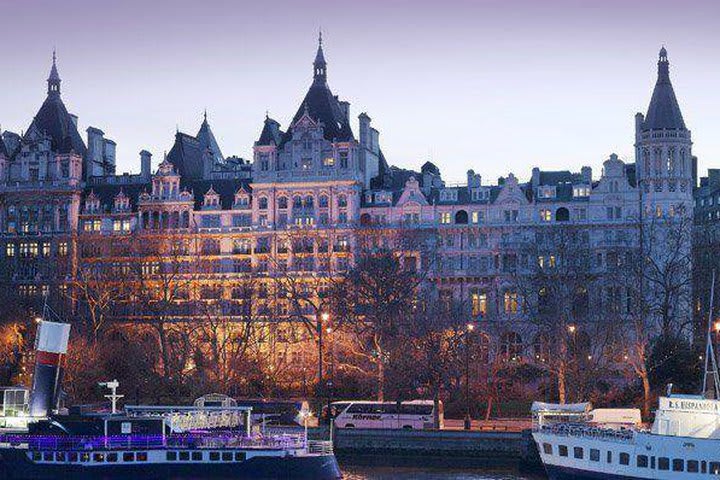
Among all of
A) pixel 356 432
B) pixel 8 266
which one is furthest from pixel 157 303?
pixel 356 432

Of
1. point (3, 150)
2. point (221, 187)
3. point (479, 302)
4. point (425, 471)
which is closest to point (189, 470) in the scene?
point (425, 471)

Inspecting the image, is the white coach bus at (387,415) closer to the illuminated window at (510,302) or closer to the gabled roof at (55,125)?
the illuminated window at (510,302)

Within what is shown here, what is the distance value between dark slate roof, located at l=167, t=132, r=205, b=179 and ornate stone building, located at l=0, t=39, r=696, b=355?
19 centimetres

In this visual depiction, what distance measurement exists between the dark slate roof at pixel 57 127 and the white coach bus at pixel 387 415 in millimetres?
61391

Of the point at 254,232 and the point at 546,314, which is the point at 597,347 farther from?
the point at 254,232

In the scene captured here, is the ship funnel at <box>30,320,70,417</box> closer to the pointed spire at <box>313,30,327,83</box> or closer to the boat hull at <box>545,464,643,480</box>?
the boat hull at <box>545,464,643,480</box>

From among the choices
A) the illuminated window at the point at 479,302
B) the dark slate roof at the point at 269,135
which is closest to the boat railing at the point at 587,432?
the illuminated window at the point at 479,302

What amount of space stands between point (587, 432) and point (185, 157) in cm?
7715

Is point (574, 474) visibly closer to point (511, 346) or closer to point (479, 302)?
point (511, 346)

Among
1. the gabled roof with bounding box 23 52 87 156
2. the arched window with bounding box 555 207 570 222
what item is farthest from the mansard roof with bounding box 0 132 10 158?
the arched window with bounding box 555 207 570 222

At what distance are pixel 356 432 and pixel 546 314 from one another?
2667cm

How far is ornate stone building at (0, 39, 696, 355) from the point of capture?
11812 cm

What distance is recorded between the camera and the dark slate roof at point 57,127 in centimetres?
13600

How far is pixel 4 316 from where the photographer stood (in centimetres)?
11400
